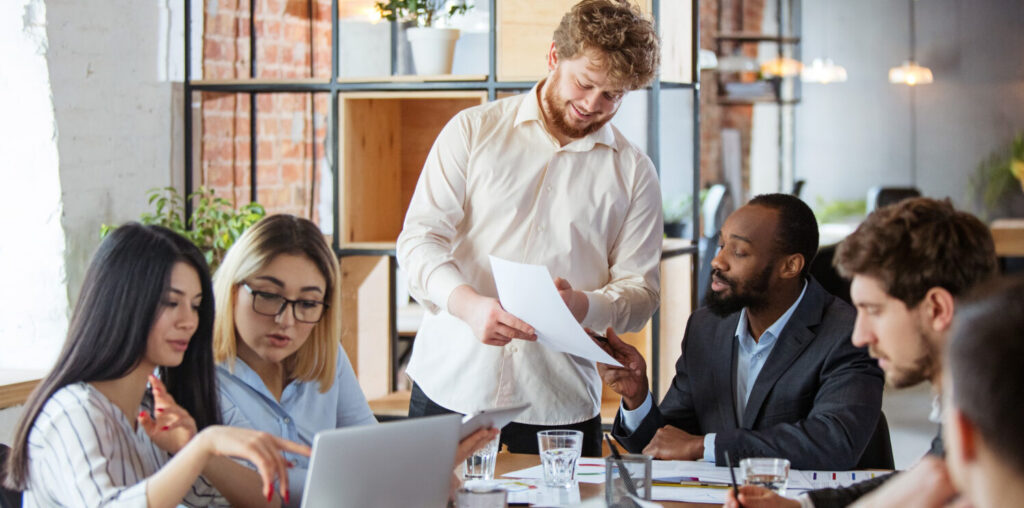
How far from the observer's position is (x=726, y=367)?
89.7 inches

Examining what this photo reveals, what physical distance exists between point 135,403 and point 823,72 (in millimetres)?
8434

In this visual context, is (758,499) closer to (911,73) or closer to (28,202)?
(28,202)

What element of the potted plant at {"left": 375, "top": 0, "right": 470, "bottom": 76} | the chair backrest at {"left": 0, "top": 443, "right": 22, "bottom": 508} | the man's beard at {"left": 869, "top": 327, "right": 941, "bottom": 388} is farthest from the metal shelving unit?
the chair backrest at {"left": 0, "top": 443, "right": 22, "bottom": 508}

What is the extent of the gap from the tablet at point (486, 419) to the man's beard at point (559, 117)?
0.84 metres

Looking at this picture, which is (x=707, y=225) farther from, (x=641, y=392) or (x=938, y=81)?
(x=641, y=392)

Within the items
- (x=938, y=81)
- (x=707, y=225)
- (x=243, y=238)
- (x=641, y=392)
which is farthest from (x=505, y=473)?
(x=938, y=81)

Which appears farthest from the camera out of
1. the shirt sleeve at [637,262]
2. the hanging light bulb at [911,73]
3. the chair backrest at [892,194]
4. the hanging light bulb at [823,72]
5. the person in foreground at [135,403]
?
the hanging light bulb at [823,72]

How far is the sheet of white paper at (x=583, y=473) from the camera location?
1.92 meters

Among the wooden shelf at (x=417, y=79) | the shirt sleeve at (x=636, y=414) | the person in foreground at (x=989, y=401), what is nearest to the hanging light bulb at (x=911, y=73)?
the wooden shelf at (x=417, y=79)

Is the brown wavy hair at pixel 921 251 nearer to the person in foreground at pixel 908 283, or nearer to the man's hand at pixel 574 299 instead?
the person in foreground at pixel 908 283

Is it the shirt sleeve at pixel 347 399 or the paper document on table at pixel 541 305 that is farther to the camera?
the shirt sleeve at pixel 347 399

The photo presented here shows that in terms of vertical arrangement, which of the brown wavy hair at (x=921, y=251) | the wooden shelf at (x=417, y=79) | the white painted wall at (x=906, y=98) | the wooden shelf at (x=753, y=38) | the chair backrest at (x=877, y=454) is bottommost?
the chair backrest at (x=877, y=454)

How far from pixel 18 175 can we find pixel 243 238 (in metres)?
1.38

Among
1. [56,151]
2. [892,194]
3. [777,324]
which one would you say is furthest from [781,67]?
[777,324]
